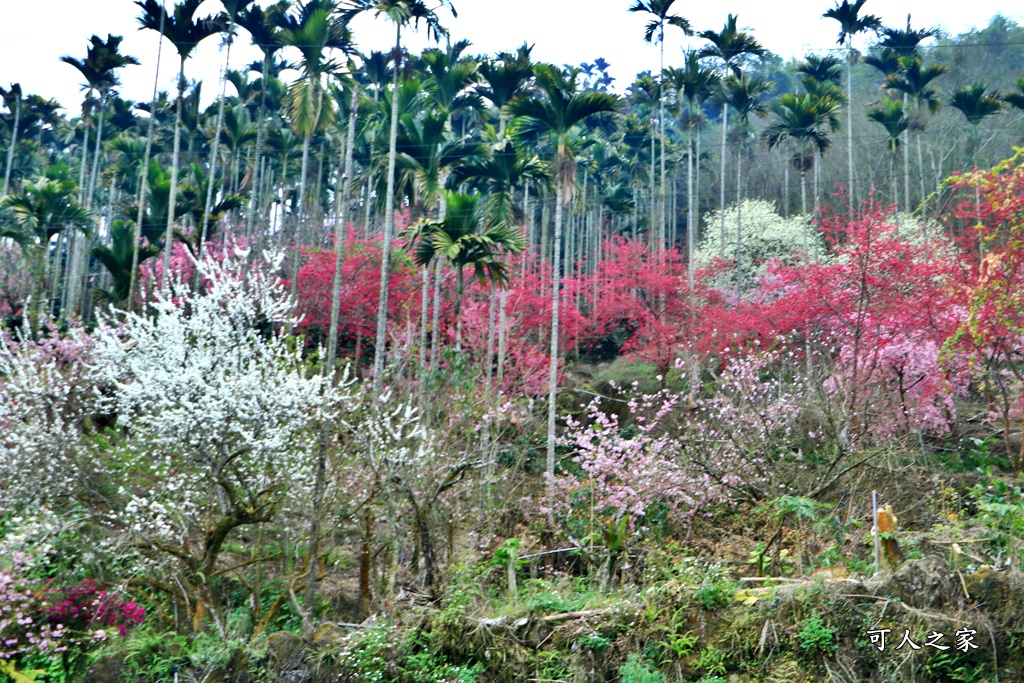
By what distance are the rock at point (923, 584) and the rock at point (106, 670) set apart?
358 inches

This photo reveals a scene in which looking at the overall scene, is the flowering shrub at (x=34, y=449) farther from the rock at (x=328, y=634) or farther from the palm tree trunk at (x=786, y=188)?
the palm tree trunk at (x=786, y=188)

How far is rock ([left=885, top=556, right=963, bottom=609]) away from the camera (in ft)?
30.3

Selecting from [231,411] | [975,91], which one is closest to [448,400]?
[231,411]

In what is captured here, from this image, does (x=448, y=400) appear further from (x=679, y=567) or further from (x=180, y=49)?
(x=180, y=49)

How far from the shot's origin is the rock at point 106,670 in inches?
427

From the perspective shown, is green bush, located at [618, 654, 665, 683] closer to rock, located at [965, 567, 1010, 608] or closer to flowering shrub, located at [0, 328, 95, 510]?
rock, located at [965, 567, 1010, 608]

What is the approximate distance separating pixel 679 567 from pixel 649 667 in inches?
54.6

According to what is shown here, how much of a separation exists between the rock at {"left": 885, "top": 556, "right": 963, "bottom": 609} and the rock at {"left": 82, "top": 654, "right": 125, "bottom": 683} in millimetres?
9081

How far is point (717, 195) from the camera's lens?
39406 millimetres

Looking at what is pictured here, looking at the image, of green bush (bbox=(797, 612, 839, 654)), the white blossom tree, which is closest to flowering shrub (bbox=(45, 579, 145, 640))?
the white blossom tree

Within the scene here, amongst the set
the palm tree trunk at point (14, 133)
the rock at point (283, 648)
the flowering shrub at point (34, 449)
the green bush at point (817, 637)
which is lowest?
the rock at point (283, 648)

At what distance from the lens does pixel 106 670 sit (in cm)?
1088

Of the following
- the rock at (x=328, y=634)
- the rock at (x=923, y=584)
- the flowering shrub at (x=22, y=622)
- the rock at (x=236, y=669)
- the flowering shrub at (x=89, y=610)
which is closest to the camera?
the rock at (x=923, y=584)

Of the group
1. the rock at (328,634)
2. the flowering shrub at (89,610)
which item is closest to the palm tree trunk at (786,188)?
the rock at (328,634)
